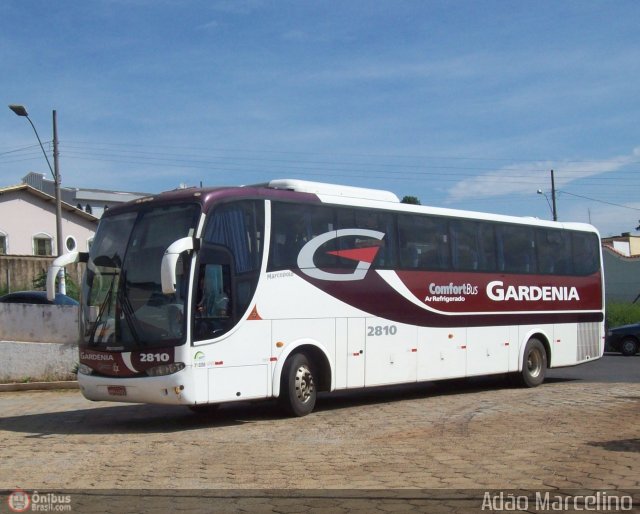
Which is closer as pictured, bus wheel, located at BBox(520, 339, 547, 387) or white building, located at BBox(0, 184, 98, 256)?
bus wheel, located at BBox(520, 339, 547, 387)

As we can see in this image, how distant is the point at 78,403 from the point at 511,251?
9318mm

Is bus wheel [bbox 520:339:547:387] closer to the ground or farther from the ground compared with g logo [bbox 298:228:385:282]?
closer to the ground

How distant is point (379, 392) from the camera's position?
1848cm

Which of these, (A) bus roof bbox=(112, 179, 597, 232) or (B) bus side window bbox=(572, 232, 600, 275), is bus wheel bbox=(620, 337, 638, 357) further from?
(A) bus roof bbox=(112, 179, 597, 232)

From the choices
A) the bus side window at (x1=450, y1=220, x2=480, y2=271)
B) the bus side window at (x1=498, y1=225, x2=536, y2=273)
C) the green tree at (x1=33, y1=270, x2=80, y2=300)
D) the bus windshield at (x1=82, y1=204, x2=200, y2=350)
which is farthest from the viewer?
the green tree at (x1=33, y1=270, x2=80, y2=300)

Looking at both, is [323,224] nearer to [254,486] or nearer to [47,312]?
[254,486]

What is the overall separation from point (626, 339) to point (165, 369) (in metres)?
23.5

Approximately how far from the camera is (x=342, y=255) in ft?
48.4

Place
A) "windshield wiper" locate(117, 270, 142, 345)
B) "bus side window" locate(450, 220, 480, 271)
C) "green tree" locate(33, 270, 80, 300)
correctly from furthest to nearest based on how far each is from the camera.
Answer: "green tree" locate(33, 270, 80, 300), "bus side window" locate(450, 220, 480, 271), "windshield wiper" locate(117, 270, 142, 345)

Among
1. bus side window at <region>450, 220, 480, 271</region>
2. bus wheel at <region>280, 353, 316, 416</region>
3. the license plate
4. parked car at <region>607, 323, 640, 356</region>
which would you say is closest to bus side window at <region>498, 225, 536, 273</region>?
bus side window at <region>450, 220, 480, 271</region>

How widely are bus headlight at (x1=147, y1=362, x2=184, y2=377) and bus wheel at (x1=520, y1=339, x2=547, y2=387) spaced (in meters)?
9.02

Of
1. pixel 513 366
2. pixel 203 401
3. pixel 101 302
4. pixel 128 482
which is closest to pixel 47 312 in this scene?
pixel 101 302

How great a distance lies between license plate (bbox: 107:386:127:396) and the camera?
12523 mm

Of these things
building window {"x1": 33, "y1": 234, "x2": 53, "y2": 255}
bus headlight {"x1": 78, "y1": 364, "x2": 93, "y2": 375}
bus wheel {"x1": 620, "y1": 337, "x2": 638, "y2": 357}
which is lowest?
bus wheel {"x1": 620, "y1": 337, "x2": 638, "y2": 357}
